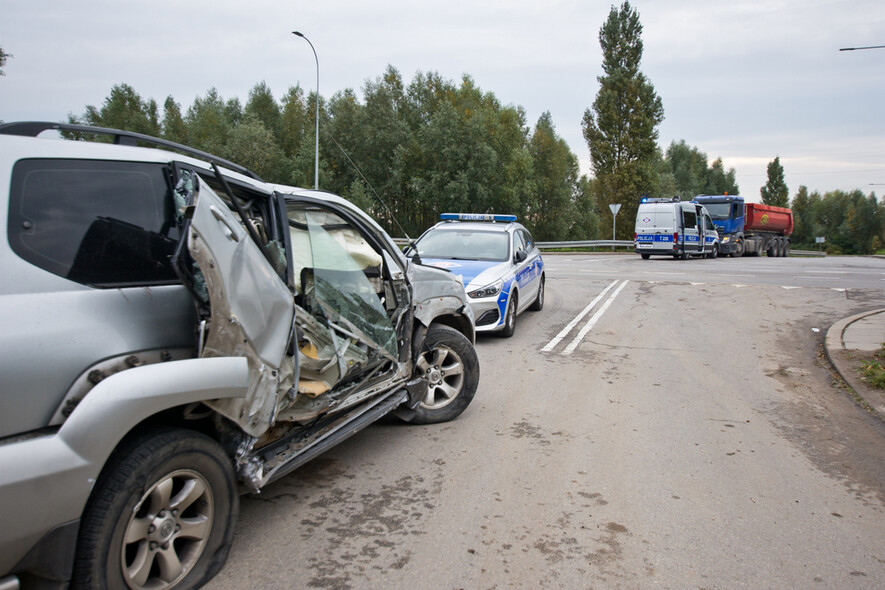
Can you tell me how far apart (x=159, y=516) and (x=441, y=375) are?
3.11 meters

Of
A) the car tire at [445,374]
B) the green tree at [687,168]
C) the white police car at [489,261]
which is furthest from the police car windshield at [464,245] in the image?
the green tree at [687,168]

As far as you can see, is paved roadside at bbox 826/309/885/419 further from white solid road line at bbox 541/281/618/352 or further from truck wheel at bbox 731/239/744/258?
truck wheel at bbox 731/239/744/258

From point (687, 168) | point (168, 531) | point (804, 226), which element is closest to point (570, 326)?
point (168, 531)

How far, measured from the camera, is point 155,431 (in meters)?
2.62

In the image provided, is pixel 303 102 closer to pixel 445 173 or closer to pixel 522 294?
pixel 445 173

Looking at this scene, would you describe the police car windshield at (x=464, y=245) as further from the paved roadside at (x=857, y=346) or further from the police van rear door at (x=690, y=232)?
the police van rear door at (x=690, y=232)

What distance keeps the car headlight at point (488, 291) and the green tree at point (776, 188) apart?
115m

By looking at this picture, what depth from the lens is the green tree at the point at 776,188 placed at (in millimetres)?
108875

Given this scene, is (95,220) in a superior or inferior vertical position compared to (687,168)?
inferior

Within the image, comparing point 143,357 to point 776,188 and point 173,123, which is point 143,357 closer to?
point 173,123

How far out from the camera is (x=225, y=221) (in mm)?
2857

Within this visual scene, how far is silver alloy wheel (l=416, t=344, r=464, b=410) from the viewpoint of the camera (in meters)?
5.38

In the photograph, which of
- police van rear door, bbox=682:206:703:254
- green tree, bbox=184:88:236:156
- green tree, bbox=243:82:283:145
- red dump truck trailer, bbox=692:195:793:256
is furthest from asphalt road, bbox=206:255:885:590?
green tree, bbox=243:82:283:145

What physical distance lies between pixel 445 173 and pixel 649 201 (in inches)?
915
